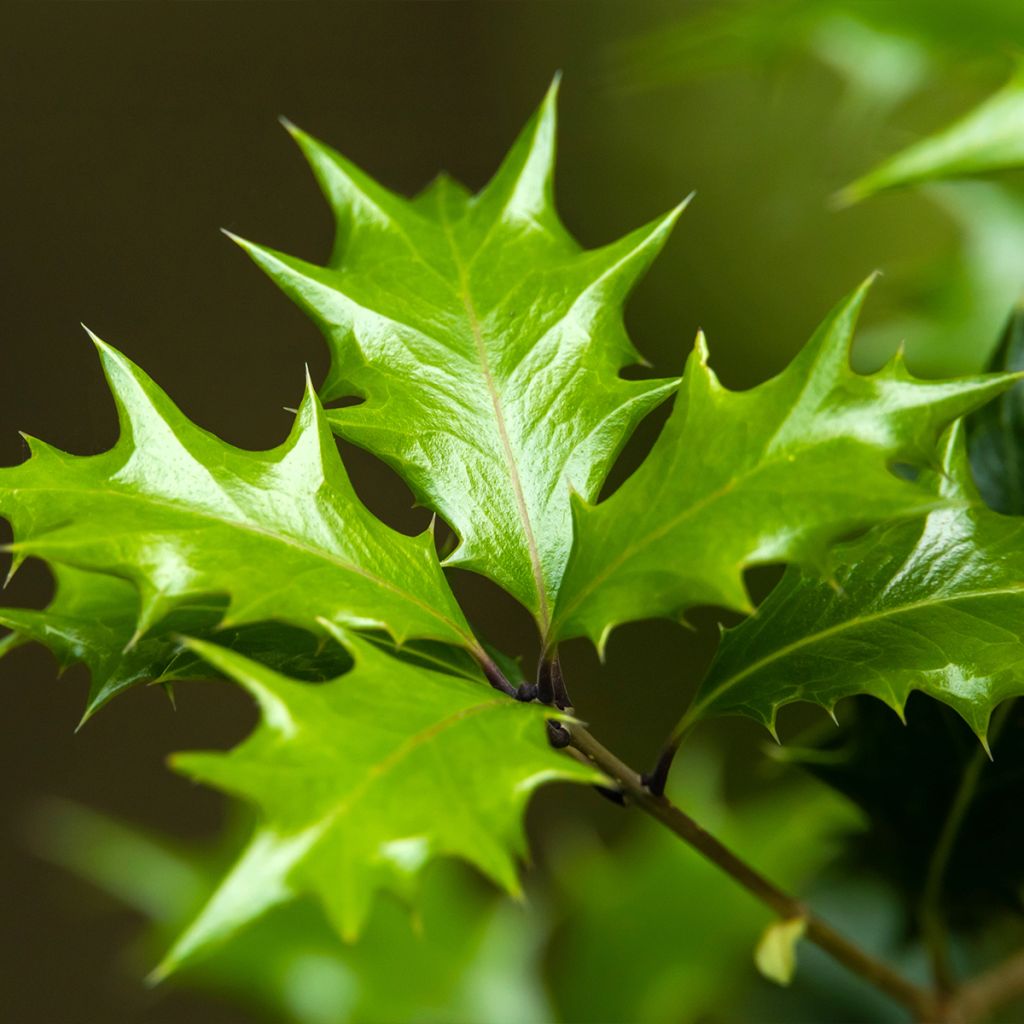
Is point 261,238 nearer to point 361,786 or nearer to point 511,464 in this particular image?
point 511,464

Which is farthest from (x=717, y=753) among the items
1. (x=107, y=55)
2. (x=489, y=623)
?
(x=107, y=55)

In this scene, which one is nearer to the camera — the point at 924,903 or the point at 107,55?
the point at 924,903

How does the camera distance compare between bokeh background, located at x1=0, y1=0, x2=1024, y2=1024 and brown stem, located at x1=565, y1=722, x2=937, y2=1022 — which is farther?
bokeh background, located at x1=0, y1=0, x2=1024, y2=1024

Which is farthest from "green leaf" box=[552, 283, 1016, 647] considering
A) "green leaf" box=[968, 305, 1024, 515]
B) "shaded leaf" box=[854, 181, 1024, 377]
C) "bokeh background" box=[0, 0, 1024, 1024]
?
"bokeh background" box=[0, 0, 1024, 1024]

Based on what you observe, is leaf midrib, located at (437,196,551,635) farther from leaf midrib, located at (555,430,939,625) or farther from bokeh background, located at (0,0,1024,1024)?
bokeh background, located at (0,0,1024,1024)

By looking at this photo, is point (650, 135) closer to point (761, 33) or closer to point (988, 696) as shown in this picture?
point (761, 33)

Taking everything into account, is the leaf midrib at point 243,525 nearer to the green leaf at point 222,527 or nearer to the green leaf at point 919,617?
the green leaf at point 222,527

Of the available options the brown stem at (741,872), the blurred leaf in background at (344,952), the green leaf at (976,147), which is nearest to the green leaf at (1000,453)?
the green leaf at (976,147)
